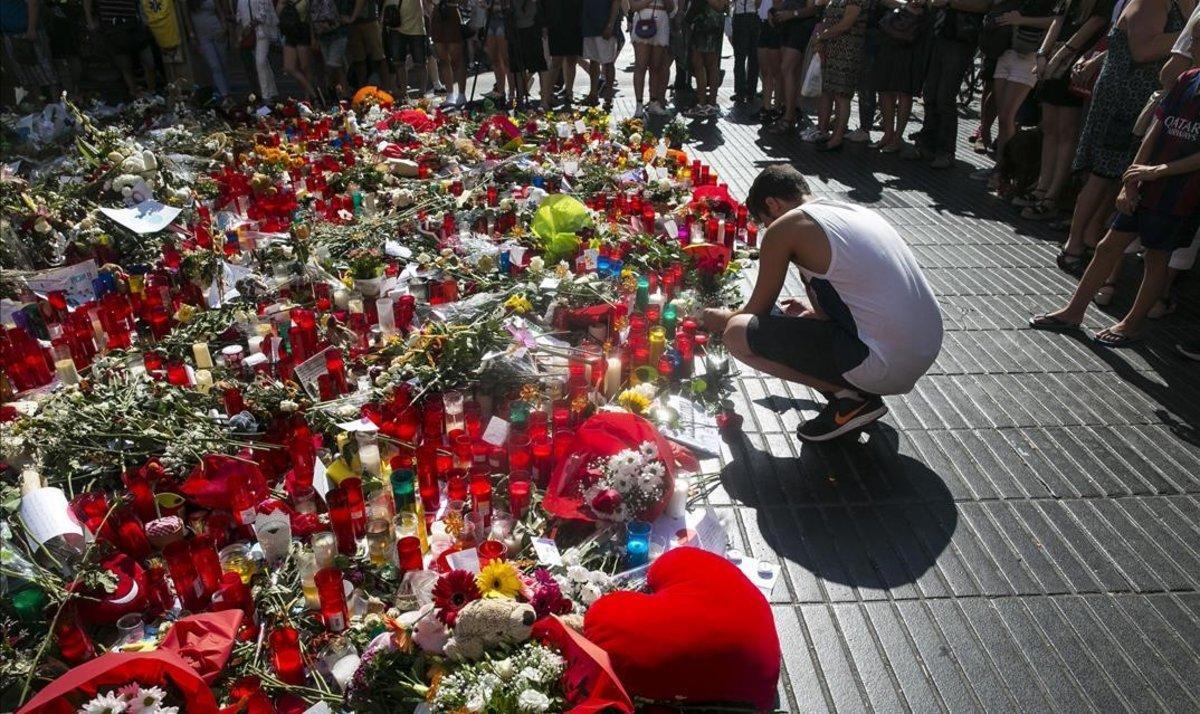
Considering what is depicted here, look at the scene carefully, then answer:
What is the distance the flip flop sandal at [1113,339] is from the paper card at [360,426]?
4.18 metres

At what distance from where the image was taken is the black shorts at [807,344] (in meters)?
3.42

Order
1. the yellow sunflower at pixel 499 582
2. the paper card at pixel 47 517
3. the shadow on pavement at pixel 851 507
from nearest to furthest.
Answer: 1. the yellow sunflower at pixel 499 582
2. the paper card at pixel 47 517
3. the shadow on pavement at pixel 851 507

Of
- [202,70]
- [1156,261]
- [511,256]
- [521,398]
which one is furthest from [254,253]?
[202,70]

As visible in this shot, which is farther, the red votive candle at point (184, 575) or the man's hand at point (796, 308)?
the man's hand at point (796, 308)

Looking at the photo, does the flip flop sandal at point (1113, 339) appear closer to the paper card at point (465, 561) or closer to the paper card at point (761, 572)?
the paper card at point (761, 572)

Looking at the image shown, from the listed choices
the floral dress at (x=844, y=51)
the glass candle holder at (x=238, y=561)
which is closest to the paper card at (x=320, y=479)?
the glass candle holder at (x=238, y=561)

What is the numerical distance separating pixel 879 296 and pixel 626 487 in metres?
1.43

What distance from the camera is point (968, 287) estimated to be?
5.23 m

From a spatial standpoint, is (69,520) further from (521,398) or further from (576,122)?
(576,122)

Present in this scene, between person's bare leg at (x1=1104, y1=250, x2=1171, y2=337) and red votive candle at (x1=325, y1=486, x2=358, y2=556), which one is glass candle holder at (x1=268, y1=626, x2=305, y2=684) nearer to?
red votive candle at (x1=325, y1=486, x2=358, y2=556)

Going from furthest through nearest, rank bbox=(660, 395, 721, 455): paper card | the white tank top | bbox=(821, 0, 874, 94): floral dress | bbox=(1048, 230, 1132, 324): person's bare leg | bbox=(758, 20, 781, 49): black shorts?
bbox=(758, 20, 781, 49): black shorts
bbox=(821, 0, 874, 94): floral dress
bbox=(1048, 230, 1132, 324): person's bare leg
bbox=(660, 395, 721, 455): paper card
the white tank top

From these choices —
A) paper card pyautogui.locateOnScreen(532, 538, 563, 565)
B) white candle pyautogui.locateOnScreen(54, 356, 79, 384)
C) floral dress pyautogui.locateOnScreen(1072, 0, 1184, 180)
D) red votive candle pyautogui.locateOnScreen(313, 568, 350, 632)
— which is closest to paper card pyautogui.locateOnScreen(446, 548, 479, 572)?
paper card pyautogui.locateOnScreen(532, 538, 563, 565)

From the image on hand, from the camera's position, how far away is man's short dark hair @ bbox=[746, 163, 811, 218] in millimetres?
3516

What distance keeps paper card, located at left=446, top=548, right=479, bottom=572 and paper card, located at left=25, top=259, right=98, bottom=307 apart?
329 cm
